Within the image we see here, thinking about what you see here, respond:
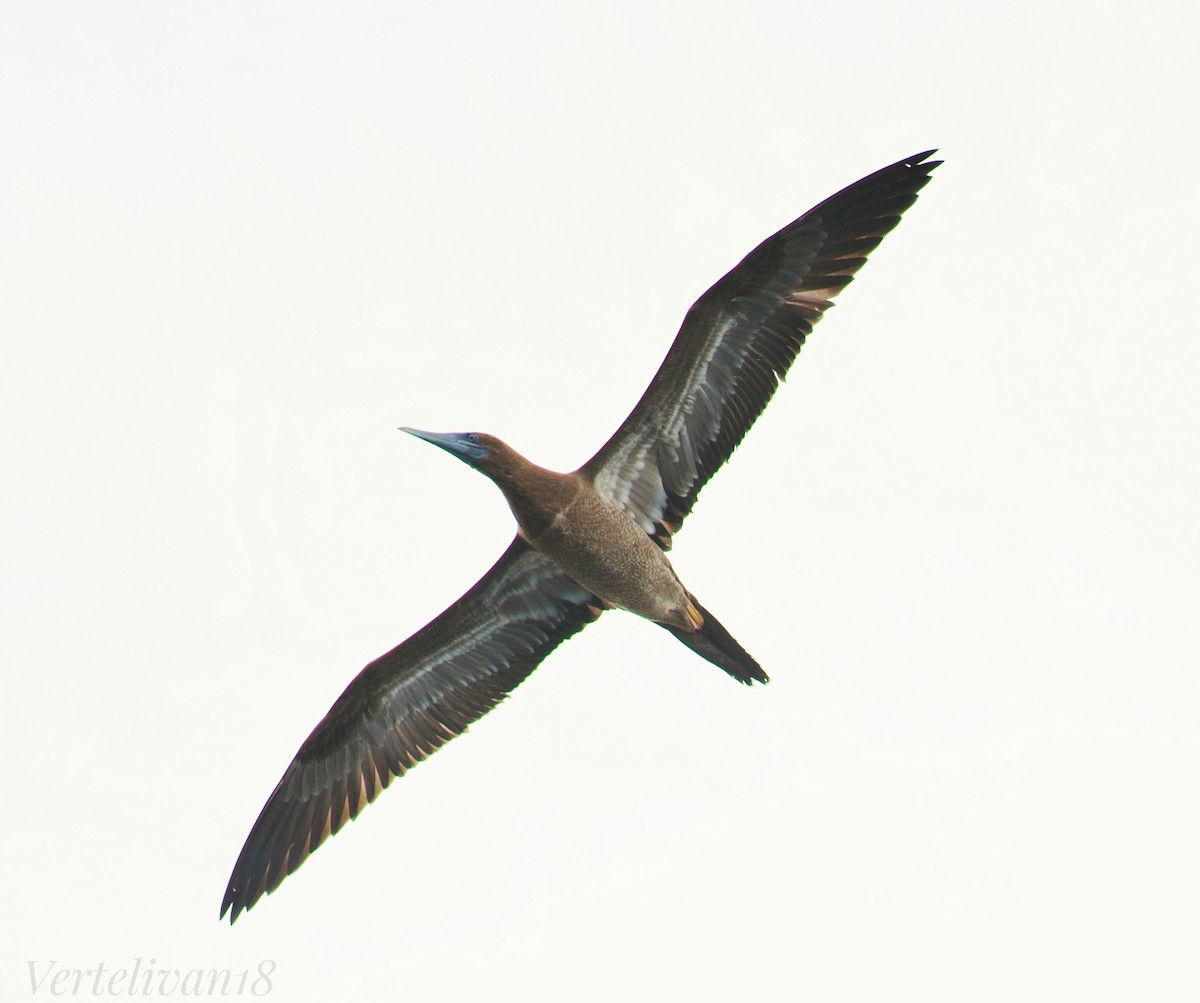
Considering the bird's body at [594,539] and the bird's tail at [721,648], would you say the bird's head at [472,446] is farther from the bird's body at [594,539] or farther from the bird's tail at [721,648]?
the bird's tail at [721,648]

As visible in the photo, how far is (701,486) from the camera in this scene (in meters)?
14.5

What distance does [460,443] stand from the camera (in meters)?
14.1

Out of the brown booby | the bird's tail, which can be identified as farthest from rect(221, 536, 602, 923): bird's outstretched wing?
the bird's tail

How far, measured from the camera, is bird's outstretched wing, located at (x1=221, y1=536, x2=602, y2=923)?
50.3 ft

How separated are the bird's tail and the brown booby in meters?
0.01

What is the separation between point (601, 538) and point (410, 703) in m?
2.99

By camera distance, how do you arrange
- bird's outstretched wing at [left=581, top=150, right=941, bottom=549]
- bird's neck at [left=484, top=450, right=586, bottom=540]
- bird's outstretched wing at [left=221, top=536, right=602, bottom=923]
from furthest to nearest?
bird's outstretched wing at [left=221, top=536, right=602, bottom=923] → bird's neck at [left=484, top=450, right=586, bottom=540] → bird's outstretched wing at [left=581, top=150, right=941, bottom=549]

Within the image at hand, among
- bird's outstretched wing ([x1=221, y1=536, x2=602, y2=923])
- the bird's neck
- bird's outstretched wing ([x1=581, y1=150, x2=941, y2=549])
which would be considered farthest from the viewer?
bird's outstretched wing ([x1=221, y1=536, x2=602, y2=923])

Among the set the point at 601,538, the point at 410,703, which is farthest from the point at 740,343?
the point at 410,703

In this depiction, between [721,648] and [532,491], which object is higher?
[532,491]

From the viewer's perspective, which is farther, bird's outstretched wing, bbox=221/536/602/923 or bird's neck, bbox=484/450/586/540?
bird's outstretched wing, bbox=221/536/602/923

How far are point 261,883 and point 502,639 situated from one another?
3111 millimetres

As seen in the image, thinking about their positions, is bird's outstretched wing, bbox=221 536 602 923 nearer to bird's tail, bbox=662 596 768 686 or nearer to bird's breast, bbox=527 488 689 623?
bird's breast, bbox=527 488 689 623

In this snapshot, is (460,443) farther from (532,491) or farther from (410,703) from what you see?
(410,703)
